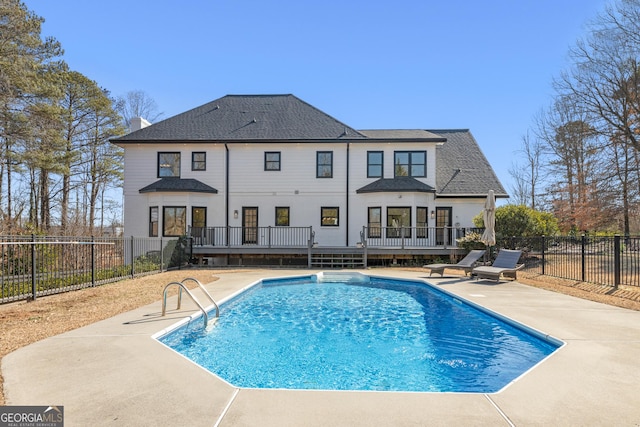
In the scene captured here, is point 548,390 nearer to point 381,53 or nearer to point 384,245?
point 384,245

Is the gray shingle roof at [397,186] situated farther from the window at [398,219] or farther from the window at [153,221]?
the window at [153,221]

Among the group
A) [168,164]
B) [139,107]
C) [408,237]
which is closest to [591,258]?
[408,237]

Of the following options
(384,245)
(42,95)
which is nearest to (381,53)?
(384,245)

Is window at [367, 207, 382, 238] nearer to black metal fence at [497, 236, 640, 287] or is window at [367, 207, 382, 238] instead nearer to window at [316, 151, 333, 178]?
window at [316, 151, 333, 178]

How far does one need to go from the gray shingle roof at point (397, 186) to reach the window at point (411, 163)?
0.38 metres

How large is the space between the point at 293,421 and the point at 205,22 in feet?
54.6

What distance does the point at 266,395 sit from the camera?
339cm

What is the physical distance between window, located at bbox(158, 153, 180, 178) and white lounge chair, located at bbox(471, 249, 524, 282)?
16634 millimetres

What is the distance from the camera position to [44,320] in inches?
255

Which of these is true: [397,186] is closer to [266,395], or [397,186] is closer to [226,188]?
[226,188]

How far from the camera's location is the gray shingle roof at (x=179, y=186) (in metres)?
18.9

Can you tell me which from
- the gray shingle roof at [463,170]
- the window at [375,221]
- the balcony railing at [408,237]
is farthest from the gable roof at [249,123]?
the gray shingle roof at [463,170]

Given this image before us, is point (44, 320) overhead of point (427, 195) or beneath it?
beneath

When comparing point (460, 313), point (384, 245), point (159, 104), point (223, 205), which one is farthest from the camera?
point (159, 104)
